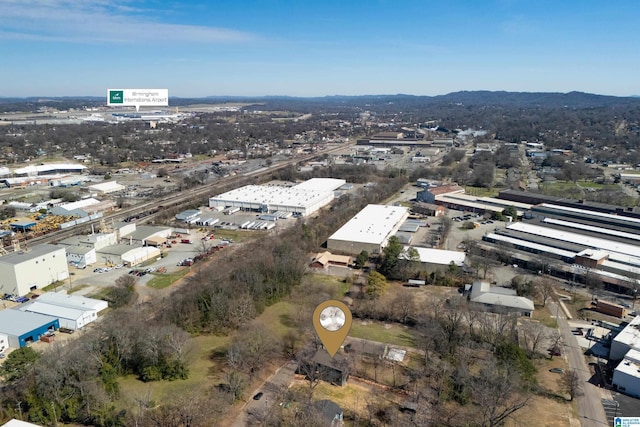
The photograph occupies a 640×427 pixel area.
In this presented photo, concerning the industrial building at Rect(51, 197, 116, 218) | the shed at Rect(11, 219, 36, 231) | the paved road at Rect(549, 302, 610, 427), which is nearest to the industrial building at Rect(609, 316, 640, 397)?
the paved road at Rect(549, 302, 610, 427)

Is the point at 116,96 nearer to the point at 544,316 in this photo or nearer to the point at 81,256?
the point at 81,256

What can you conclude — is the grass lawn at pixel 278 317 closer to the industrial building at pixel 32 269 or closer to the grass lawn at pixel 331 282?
the grass lawn at pixel 331 282

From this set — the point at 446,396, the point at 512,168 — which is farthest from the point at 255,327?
the point at 512,168

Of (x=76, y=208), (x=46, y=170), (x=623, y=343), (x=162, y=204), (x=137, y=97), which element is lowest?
(x=623, y=343)

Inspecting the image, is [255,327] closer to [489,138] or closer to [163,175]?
[163,175]

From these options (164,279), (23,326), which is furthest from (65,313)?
(164,279)

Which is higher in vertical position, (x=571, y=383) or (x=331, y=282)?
(x=571, y=383)

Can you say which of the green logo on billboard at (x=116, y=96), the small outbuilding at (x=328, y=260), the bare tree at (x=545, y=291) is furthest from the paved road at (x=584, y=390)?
the green logo on billboard at (x=116, y=96)

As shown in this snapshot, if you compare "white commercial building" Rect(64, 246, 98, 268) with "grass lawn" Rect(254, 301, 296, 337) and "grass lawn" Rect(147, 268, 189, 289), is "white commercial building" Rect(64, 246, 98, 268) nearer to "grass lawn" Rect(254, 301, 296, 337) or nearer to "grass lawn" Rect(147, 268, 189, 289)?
"grass lawn" Rect(147, 268, 189, 289)
